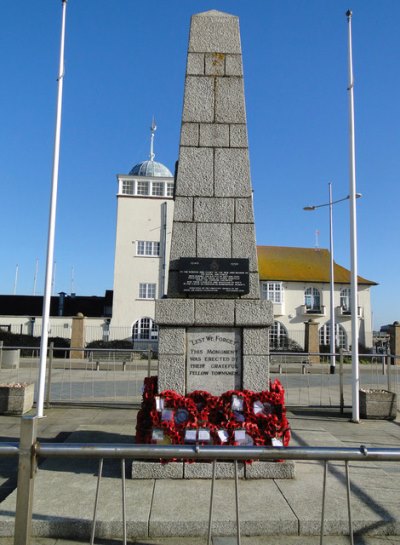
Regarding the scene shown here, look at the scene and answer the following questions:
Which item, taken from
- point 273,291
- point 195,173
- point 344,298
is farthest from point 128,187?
point 195,173

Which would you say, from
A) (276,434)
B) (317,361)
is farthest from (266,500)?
(317,361)

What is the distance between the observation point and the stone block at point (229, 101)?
22.6 feet

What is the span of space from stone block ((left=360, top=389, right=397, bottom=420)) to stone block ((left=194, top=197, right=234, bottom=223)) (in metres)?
6.33

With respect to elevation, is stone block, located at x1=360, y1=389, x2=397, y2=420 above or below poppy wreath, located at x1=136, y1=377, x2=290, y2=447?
below

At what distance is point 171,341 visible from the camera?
6.12m

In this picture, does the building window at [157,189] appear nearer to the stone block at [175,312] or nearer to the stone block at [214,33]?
the stone block at [214,33]

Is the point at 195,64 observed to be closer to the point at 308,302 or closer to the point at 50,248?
the point at 50,248

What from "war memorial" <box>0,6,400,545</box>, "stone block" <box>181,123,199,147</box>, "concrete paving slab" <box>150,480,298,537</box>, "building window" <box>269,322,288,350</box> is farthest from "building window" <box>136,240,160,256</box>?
"concrete paving slab" <box>150,480,298,537</box>

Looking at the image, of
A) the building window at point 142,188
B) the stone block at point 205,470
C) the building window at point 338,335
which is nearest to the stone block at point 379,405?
the stone block at point 205,470

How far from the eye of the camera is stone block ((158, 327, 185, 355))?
20.0ft

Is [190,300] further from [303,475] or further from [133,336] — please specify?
[133,336]

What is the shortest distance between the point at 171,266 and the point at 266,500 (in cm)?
315

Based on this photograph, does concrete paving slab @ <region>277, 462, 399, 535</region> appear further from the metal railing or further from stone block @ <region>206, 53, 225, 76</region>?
stone block @ <region>206, 53, 225, 76</region>

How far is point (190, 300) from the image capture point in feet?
20.4
